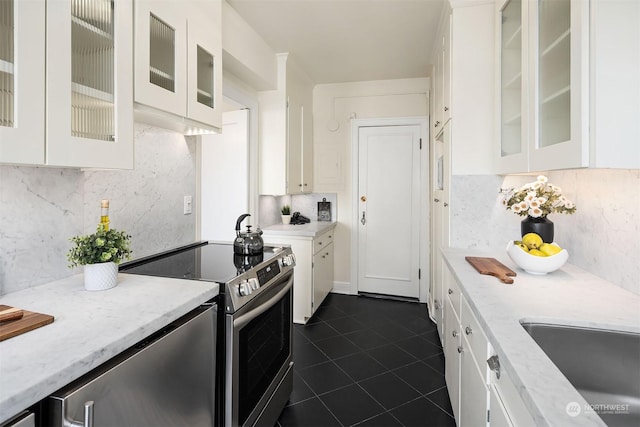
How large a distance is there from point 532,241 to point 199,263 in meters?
1.67

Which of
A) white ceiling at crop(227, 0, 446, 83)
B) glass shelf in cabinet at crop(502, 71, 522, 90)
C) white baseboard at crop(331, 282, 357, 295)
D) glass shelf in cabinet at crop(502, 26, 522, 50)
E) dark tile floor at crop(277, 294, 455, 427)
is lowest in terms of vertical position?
dark tile floor at crop(277, 294, 455, 427)

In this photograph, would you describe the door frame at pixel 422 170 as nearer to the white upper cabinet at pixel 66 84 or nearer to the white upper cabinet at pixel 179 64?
the white upper cabinet at pixel 179 64

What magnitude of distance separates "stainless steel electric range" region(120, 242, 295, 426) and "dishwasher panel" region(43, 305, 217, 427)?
0.07 meters

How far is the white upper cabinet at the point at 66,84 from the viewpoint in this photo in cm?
91

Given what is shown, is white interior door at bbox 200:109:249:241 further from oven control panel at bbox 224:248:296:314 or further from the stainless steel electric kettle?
oven control panel at bbox 224:248:296:314

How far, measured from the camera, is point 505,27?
186 centimetres

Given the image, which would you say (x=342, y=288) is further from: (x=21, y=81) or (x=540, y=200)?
(x=21, y=81)

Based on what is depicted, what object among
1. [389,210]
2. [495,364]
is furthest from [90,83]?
[389,210]

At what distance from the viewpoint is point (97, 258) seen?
123cm

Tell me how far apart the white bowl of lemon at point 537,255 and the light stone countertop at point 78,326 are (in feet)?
4.57

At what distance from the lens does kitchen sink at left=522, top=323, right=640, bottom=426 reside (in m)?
0.99

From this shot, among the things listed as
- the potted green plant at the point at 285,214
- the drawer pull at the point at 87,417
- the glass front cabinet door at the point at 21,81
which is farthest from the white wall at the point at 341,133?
the drawer pull at the point at 87,417

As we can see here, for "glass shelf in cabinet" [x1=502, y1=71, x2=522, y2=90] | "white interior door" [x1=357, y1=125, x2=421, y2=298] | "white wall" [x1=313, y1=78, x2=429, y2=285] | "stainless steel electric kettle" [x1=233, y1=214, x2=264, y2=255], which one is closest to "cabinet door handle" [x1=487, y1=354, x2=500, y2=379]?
"stainless steel electric kettle" [x1=233, y1=214, x2=264, y2=255]

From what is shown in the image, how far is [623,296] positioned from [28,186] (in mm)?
2333
